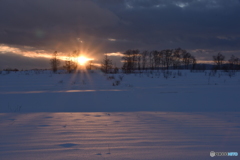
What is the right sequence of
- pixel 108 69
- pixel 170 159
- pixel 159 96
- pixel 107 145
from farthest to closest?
1. pixel 108 69
2. pixel 159 96
3. pixel 107 145
4. pixel 170 159

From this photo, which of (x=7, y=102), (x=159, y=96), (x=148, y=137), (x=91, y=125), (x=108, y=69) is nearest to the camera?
(x=148, y=137)

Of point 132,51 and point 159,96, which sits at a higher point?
point 132,51

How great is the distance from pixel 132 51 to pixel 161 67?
9.92 metres

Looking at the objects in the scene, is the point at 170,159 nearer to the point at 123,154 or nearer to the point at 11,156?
the point at 123,154

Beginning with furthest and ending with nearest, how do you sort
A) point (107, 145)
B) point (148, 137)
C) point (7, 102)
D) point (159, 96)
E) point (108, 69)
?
point (108, 69) < point (159, 96) < point (7, 102) < point (148, 137) < point (107, 145)

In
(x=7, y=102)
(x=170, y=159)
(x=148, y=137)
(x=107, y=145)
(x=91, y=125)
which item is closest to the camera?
(x=170, y=159)

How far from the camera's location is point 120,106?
35.4ft

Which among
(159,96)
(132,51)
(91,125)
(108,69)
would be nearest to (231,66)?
(132,51)

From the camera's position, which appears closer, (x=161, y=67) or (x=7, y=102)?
(x=7, y=102)

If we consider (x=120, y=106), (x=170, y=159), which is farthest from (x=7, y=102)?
(x=170, y=159)

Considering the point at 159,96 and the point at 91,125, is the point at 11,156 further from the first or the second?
the point at 159,96

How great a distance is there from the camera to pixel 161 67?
2341 inches

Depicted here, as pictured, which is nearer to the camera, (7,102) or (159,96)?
(7,102)

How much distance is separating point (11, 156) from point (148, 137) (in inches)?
109
